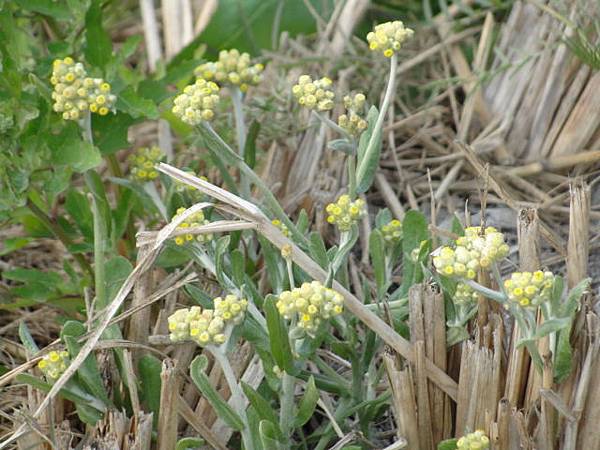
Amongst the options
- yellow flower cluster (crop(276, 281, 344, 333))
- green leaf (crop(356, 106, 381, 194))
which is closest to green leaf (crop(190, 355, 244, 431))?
yellow flower cluster (crop(276, 281, 344, 333))

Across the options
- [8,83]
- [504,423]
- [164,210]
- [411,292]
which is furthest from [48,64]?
[504,423]

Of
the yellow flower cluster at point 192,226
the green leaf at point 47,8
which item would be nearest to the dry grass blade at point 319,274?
the yellow flower cluster at point 192,226

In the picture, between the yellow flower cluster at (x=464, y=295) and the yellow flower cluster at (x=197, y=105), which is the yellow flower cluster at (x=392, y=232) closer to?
the yellow flower cluster at (x=464, y=295)

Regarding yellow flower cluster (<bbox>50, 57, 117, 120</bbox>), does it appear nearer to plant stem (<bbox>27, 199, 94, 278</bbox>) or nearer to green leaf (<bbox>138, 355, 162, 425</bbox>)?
plant stem (<bbox>27, 199, 94, 278</bbox>)

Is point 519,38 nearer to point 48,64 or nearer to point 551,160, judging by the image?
point 551,160

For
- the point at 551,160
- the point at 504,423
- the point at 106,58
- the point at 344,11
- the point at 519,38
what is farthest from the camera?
the point at 344,11

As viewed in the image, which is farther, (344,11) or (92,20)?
(344,11)

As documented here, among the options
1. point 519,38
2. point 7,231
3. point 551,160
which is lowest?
point 7,231

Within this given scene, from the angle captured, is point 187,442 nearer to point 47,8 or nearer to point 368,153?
point 368,153
